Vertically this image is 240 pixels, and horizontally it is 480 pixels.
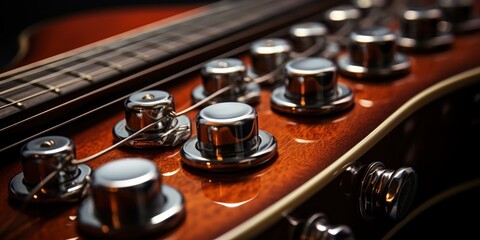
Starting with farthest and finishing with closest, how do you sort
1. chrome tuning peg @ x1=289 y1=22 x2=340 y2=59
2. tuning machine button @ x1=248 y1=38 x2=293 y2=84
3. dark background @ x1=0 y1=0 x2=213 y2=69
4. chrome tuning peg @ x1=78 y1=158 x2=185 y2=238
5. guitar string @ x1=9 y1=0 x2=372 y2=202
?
dark background @ x1=0 y1=0 x2=213 y2=69, chrome tuning peg @ x1=289 y1=22 x2=340 y2=59, tuning machine button @ x1=248 y1=38 x2=293 y2=84, guitar string @ x1=9 y1=0 x2=372 y2=202, chrome tuning peg @ x1=78 y1=158 x2=185 y2=238

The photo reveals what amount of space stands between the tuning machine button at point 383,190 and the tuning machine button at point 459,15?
0.56m

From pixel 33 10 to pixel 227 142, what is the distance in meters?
1.32

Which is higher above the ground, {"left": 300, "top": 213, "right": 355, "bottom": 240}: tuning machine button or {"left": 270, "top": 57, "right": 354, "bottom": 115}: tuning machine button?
{"left": 270, "top": 57, "right": 354, "bottom": 115}: tuning machine button

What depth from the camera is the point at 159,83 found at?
34.5 inches

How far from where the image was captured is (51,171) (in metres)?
0.56

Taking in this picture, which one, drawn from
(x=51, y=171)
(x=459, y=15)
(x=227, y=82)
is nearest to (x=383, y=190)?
(x=227, y=82)

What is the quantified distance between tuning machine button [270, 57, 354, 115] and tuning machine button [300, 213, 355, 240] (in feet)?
0.67

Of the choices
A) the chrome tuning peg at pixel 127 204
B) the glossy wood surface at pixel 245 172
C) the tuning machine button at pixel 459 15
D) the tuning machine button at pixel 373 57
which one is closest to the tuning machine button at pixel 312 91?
the glossy wood surface at pixel 245 172

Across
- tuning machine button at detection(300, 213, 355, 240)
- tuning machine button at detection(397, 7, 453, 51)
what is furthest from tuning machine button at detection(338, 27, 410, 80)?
tuning machine button at detection(300, 213, 355, 240)

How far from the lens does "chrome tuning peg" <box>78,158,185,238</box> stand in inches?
19.0

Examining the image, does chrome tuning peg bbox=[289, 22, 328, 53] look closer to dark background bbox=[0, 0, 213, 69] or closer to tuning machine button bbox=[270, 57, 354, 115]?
tuning machine button bbox=[270, 57, 354, 115]

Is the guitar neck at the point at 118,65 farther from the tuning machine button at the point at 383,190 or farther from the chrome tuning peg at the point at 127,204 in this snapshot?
the tuning machine button at the point at 383,190

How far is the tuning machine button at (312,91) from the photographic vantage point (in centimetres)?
75

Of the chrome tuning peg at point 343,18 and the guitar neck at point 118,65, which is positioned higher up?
the guitar neck at point 118,65
